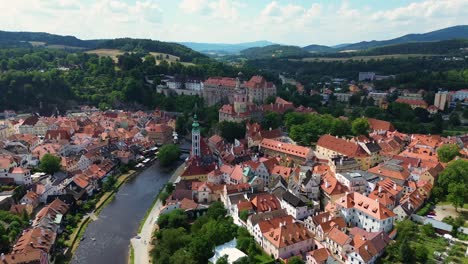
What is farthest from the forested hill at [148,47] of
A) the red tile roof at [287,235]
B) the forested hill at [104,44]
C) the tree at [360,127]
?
the red tile roof at [287,235]

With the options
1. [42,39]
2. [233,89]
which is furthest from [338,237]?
[42,39]

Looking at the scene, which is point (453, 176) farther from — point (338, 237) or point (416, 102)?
point (416, 102)

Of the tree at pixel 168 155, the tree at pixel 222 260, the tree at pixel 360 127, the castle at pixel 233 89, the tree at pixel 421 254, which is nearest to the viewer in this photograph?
the tree at pixel 421 254

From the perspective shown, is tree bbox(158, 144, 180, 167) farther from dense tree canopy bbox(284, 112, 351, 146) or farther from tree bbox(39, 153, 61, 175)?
dense tree canopy bbox(284, 112, 351, 146)

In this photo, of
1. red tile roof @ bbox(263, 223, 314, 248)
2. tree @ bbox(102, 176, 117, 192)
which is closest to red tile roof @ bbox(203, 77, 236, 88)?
tree @ bbox(102, 176, 117, 192)

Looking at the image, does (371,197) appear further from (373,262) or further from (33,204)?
(33,204)

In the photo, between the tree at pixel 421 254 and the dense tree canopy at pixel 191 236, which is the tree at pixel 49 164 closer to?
the dense tree canopy at pixel 191 236
